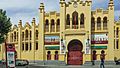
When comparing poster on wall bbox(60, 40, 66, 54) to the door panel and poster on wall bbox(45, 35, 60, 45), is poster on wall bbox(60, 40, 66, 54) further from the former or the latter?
poster on wall bbox(45, 35, 60, 45)

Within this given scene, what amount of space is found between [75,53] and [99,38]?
539 centimetres

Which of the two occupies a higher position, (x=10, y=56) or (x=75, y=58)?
(x=10, y=56)

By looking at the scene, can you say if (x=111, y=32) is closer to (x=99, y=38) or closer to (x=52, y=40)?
(x=99, y=38)

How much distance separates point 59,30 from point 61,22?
208cm

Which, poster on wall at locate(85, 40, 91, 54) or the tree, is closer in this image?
the tree

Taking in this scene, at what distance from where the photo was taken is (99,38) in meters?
67.2

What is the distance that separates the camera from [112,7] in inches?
2606

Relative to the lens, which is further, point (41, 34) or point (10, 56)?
point (41, 34)

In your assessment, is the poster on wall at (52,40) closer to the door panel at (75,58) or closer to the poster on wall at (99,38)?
the door panel at (75,58)

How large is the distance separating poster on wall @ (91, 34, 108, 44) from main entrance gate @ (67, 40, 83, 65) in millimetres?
2589

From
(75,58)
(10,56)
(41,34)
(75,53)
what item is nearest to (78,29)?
(75,53)

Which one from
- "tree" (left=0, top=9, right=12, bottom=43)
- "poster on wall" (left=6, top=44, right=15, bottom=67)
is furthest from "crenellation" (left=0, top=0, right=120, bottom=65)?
"poster on wall" (left=6, top=44, right=15, bottom=67)

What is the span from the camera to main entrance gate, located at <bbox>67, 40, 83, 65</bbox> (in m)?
68.1

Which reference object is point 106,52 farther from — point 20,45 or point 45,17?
point 20,45
